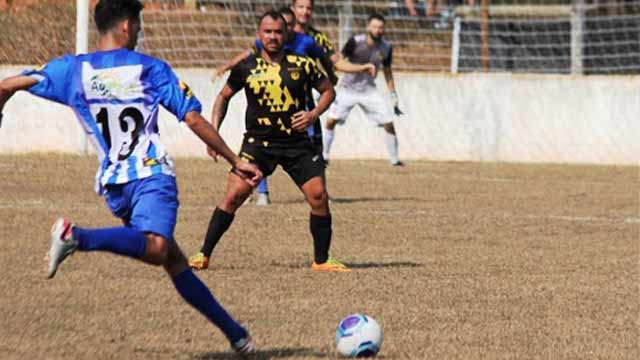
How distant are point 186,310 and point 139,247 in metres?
1.75

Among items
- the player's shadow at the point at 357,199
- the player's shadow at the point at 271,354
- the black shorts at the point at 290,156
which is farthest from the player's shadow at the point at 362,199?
the player's shadow at the point at 271,354

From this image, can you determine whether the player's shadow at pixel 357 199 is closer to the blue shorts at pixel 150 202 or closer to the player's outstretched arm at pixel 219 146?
the blue shorts at pixel 150 202

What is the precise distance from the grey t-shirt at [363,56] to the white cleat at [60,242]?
13334 millimetres

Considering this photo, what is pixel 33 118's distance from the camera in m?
20.5

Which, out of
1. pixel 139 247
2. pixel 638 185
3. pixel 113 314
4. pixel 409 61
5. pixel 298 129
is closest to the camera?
pixel 139 247

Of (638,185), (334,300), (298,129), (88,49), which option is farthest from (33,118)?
(334,300)

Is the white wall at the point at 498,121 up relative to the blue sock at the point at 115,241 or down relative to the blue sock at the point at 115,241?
down

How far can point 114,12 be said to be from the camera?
6457 mm

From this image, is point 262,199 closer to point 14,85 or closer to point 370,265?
point 370,265

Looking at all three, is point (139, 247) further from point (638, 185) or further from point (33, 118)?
point (33, 118)

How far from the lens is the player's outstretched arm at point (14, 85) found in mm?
6496

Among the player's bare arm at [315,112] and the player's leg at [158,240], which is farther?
the player's bare arm at [315,112]

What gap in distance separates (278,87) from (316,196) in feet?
2.65

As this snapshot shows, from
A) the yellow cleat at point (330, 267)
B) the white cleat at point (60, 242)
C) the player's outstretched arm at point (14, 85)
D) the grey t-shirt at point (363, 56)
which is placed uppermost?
the player's outstretched arm at point (14, 85)
